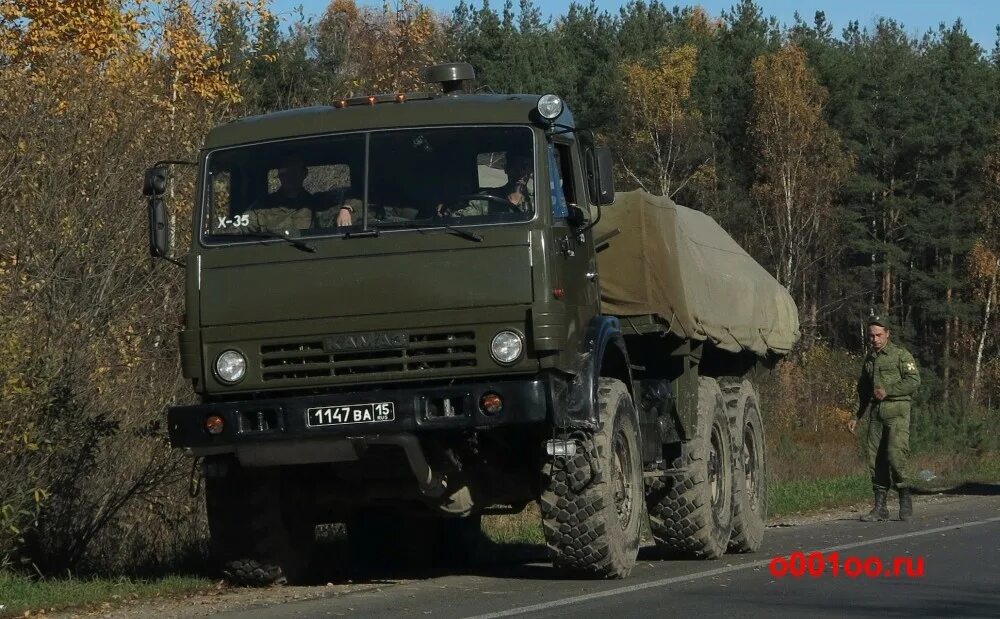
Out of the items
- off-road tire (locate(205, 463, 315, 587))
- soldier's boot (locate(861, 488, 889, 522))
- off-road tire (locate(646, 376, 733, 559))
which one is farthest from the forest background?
soldier's boot (locate(861, 488, 889, 522))

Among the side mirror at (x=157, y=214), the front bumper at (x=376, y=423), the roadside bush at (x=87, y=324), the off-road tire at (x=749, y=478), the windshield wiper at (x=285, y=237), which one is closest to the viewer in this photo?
the front bumper at (x=376, y=423)

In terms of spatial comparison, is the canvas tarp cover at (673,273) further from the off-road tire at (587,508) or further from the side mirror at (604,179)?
the off-road tire at (587,508)

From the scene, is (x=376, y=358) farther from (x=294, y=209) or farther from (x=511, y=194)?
(x=511, y=194)

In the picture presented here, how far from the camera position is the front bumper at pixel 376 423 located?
899cm

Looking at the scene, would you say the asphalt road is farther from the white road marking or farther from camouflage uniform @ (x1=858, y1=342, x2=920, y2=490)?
camouflage uniform @ (x1=858, y1=342, x2=920, y2=490)

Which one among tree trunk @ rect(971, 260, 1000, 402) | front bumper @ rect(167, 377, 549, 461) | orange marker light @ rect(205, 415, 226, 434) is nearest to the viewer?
Answer: front bumper @ rect(167, 377, 549, 461)

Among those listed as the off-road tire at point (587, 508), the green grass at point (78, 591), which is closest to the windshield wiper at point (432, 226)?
the off-road tire at point (587, 508)

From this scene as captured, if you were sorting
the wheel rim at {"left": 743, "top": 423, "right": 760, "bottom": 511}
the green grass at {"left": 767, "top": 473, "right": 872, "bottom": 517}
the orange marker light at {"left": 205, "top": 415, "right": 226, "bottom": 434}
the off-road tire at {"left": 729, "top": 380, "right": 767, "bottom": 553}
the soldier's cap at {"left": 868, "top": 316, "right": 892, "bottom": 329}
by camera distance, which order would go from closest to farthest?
the orange marker light at {"left": 205, "top": 415, "right": 226, "bottom": 434} → the off-road tire at {"left": 729, "top": 380, "right": 767, "bottom": 553} → the wheel rim at {"left": 743, "top": 423, "right": 760, "bottom": 511} → the soldier's cap at {"left": 868, "top": 316, "right": 892, "bottom": 329} → the green grass at {"left": 767, "top": 473, "right": 872, "bottom": 517}

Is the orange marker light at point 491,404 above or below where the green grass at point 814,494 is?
above

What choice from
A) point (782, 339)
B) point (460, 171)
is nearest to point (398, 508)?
point (460, 171)

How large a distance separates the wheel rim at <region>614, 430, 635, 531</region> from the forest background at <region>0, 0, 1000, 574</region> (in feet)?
11.4

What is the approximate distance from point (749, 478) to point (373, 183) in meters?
5.74

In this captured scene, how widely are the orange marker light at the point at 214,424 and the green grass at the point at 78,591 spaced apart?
1.24 m

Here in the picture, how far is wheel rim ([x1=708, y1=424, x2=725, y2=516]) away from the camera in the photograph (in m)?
12.8
